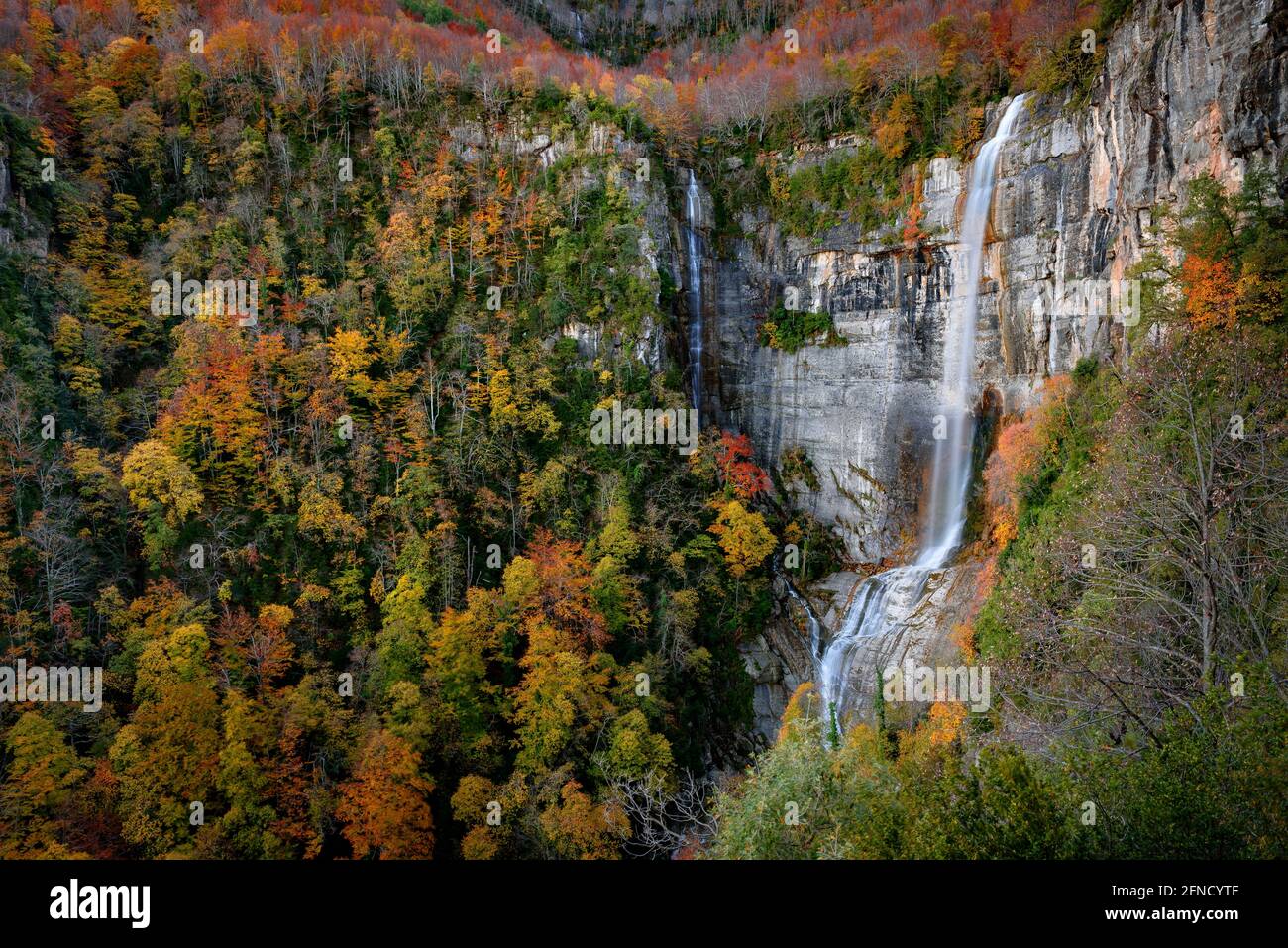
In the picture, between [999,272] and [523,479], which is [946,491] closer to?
[999,272]

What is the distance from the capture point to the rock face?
858 inches

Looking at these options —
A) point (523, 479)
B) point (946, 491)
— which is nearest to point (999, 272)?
point (946, 491)

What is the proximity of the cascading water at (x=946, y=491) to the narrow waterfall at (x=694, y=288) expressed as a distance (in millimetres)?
12639

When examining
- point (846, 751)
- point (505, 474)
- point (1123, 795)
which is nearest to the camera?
point (1123, 795)

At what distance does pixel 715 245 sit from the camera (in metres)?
41.0

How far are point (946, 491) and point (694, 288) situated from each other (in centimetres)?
1717

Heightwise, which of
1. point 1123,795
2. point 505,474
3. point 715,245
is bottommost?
point 1123,795

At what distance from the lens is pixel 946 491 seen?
3412cm

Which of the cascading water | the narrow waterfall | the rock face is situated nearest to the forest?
the narrow waterfall

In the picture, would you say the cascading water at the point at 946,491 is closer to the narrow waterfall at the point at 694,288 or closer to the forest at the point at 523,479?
the forest at the point at 523,479

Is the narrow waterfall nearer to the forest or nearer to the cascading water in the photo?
the forest
